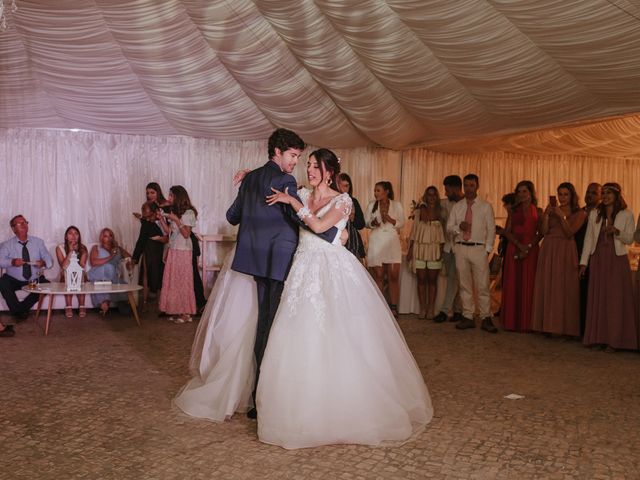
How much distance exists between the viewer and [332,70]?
625 centimetres

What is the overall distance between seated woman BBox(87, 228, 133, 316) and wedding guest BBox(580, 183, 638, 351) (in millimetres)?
5135

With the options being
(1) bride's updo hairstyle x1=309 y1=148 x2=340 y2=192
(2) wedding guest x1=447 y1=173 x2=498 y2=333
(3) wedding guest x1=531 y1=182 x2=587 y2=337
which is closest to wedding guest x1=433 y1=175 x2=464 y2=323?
(2) wedding guest x1=447 y1=173 x2=498 y2=333

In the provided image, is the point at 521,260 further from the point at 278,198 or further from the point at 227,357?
the point at 278,198

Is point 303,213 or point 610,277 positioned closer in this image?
point 303,213

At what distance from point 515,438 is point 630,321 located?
9.38ft

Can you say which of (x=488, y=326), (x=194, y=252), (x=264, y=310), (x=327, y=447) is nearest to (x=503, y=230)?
(x=488, y=326)

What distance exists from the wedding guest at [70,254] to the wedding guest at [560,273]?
196 inches

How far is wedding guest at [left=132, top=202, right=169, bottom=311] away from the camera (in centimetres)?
770

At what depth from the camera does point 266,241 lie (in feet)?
12.0

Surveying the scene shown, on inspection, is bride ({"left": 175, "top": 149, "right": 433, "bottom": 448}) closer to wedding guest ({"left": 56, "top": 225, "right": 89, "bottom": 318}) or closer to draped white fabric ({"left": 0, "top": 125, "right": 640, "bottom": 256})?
wedding guest ({"left": 56, "top": 225, "right": 89, "bottom": 318})

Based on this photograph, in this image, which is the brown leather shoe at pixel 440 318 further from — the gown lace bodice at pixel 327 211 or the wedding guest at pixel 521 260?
the gown lace bodice at pixel 327 211

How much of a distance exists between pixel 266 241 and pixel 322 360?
0.75m

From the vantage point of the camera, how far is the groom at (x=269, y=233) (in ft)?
11.9

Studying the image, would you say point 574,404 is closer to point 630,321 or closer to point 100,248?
point 630,321
